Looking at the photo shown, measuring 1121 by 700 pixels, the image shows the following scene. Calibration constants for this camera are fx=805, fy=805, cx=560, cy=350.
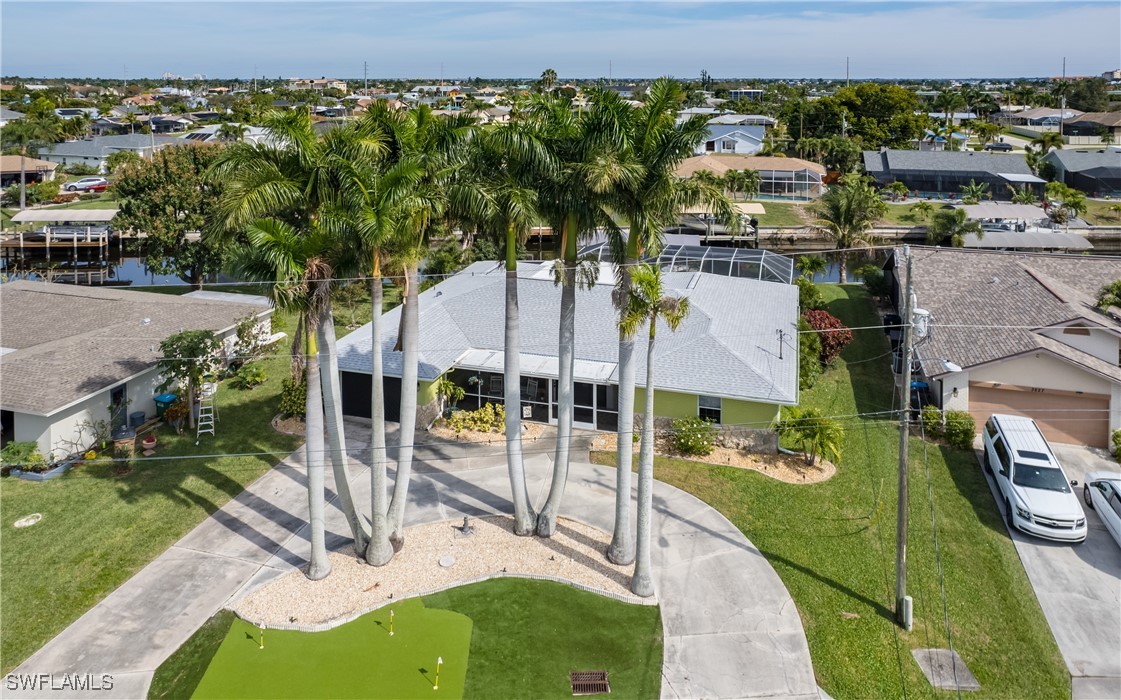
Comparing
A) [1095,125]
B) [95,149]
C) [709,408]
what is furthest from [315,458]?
[1095,125]

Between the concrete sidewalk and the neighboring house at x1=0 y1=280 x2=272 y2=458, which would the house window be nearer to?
the concrete sidewalk

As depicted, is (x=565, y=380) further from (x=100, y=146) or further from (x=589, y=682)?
(x=100, y=146)

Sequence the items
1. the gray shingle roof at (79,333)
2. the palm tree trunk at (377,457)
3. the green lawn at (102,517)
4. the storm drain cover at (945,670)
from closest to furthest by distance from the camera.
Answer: the storm drain cover at (945,670) → the palm tree trunk at (377,457) → the green lawn at (102,517) → the gray shingle roof at (79,333)

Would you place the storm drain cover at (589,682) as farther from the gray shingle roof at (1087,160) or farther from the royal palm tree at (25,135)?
the gray shingle roof at (1087,160)

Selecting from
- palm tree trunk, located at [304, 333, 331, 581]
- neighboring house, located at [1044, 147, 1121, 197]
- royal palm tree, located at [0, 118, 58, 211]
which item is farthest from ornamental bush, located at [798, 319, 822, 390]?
royal palm tree, located at [0, 118, 58, 211]

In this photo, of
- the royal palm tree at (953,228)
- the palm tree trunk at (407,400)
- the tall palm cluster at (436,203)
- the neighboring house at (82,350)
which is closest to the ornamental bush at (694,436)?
the tall palm cluster at (436,203)
